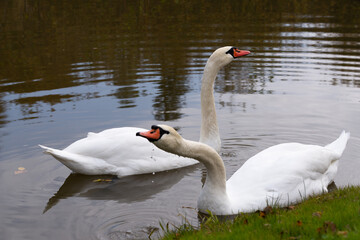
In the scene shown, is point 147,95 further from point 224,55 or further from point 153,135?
point 153,135

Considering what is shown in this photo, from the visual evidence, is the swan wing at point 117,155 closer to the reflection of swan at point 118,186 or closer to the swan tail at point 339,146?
the reflection of swan at point 118,186

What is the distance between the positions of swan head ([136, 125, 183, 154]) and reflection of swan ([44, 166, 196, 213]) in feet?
6.70

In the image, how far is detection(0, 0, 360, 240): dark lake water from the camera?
7020mm

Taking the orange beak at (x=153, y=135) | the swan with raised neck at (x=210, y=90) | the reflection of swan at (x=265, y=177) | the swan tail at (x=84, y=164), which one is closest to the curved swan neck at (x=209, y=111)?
the swan with raised neck at (x=210, y=90)

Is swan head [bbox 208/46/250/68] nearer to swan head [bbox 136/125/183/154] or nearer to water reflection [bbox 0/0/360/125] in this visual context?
water reflection [bbox 0/0/360/125]

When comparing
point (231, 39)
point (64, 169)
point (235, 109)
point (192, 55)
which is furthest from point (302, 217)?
point (231, 39)

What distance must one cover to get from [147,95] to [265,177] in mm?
5813

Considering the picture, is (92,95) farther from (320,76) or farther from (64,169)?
(320,76)

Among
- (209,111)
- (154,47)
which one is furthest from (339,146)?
(154,47)

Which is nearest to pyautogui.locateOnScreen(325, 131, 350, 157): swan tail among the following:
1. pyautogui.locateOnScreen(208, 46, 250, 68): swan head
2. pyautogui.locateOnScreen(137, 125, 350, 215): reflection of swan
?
pyautogui.locateOnScreen(137, 125, 350, 215): reflection of swan

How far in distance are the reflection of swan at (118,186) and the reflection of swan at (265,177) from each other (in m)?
1.26

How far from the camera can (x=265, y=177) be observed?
651 centimetres

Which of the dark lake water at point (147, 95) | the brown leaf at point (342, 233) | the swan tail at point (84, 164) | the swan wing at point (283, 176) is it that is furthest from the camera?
the swan tail at point (84, 164)

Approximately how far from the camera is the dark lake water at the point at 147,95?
276 inches
